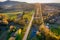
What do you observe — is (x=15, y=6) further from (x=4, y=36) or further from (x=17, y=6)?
(x=4, y=36)

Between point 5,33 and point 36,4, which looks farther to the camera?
point 36,4

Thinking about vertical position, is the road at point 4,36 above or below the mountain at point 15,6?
below

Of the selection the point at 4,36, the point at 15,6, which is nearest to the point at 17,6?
the point at 15,6

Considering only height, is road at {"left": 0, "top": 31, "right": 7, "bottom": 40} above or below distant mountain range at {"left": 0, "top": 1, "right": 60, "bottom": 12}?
below

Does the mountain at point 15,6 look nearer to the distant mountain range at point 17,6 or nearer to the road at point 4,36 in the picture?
the distant mountain range at point 17,6

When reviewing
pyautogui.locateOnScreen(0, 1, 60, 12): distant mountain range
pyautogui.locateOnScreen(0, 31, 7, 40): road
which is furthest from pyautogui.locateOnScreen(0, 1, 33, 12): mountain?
pyautogui.locateOnScreen(0, 31, 7, 40): road

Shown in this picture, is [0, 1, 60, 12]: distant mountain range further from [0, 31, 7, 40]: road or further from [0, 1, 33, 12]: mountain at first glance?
[0, 31, 7, 40]: road

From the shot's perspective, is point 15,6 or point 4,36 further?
point 15,6

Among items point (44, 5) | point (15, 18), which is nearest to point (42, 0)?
point (44, 5)

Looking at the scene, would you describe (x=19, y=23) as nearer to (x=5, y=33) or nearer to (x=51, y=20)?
(x=5, y=33)

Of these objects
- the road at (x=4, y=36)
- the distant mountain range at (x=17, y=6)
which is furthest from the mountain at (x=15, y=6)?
the road at (x=4, y=36)

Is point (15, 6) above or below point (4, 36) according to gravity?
above
